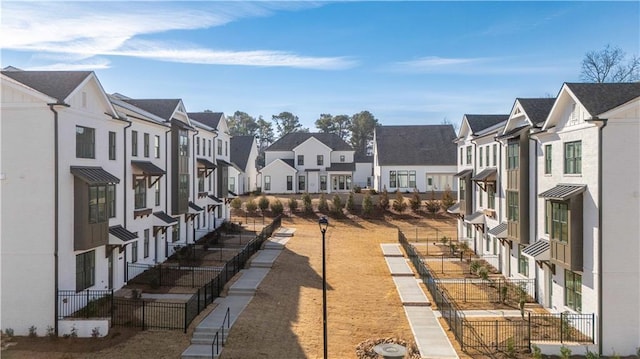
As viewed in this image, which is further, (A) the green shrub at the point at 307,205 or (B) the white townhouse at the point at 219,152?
(A) the green shrub at the point at 307,205

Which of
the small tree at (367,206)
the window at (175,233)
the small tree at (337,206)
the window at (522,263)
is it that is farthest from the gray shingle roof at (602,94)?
the small tree at (337,206)

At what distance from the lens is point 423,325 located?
19469 millimetres

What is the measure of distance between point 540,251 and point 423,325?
21.2ft

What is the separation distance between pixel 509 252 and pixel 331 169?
39596 millimetres

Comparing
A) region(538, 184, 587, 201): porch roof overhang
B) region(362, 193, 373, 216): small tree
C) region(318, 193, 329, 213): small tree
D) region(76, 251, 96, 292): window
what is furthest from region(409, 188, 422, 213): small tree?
region(76, 251, 96, 292): window

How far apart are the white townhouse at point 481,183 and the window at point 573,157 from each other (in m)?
8.17

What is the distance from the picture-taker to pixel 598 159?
1750cm

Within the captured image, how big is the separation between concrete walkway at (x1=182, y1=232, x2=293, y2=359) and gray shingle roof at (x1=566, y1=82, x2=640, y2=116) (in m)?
16.2

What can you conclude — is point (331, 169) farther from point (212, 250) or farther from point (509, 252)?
point (509, 252)

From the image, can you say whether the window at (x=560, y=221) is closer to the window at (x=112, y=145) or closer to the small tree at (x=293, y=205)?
the window at (x=112, y=145)

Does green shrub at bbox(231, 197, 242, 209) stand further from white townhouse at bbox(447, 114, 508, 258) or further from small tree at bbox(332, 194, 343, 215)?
white townhouse at bbox(447, 114, 508, 258)

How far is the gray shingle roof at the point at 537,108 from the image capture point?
78.1ft

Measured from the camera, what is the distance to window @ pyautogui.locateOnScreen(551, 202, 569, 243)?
19297 mm

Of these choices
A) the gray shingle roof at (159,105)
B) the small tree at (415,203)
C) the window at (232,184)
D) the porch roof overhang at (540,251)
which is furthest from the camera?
the window at (232,184)
